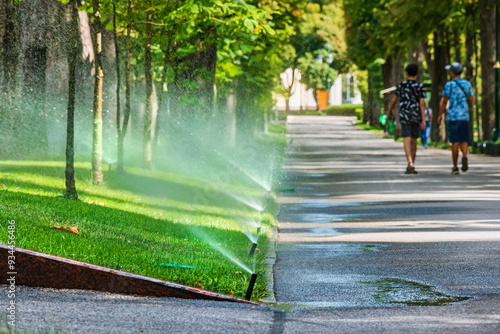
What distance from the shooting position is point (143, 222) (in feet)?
34.8

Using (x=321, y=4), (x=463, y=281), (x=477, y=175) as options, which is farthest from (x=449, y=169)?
(x=321, y=4)

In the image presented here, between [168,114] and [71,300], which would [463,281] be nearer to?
[71,300]

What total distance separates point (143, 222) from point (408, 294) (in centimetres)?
423

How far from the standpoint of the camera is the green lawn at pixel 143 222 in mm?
7566

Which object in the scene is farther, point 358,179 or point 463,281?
point 358,179

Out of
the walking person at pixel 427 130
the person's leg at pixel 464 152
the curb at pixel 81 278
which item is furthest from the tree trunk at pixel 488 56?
the curb at pixel 81 278

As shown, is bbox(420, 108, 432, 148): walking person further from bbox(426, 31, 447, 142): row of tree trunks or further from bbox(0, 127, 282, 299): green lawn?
Answer: bbox(0, 127, 282, 299): green lawn

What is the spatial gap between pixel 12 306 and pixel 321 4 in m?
85.2

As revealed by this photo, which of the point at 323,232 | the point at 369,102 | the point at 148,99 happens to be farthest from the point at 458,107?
the point at 369,102

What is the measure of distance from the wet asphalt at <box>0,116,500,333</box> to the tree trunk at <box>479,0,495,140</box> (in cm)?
1280

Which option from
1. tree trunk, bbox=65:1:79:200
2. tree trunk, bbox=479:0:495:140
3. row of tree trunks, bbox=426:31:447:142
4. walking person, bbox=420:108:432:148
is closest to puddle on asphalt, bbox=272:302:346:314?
tree trunk, bbox=65:1:79:200

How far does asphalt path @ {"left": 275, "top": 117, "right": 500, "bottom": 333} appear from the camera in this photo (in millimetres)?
6211

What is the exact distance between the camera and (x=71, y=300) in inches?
249

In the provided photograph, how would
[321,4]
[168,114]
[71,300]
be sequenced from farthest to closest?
[321,4] → [168,114] → [71,300]
